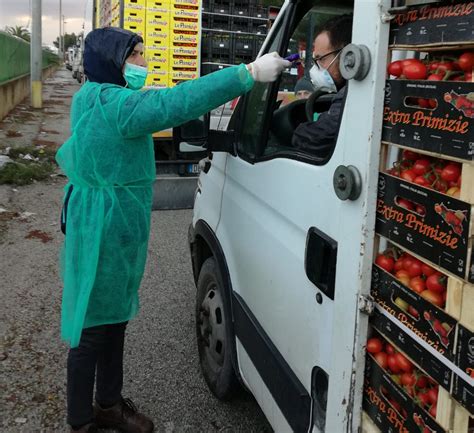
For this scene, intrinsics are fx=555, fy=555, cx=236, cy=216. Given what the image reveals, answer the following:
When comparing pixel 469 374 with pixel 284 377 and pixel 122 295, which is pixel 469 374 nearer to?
pixel 284 377

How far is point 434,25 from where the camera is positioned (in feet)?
4.47

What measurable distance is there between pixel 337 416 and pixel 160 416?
165 centimetres

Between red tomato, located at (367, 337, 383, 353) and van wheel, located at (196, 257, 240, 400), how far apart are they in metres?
1.30

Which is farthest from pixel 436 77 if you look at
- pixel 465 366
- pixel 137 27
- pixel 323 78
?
pixel 137 27

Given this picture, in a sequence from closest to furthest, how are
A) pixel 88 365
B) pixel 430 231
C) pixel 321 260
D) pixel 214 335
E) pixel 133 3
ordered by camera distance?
pixel 430 231 < pixel 321 260 < pixel 88 365 < pixel 214 335 < pixel 133 3

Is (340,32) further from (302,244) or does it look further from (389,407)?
(389,407)

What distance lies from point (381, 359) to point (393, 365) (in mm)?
56

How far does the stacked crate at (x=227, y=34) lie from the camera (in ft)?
29.6

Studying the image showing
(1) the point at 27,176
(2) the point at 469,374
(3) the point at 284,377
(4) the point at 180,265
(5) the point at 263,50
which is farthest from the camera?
(1) the point at 27,176

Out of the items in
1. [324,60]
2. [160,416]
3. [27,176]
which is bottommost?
[160,416]

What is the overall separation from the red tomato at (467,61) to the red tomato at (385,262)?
550 millimetres

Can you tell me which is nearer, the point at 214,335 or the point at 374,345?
the point at 374,345

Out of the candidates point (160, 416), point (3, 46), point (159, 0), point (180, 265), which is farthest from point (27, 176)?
point (3, 46)

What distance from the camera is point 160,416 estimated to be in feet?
10.4
